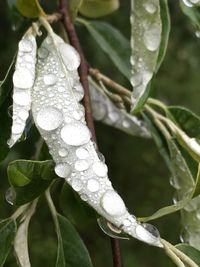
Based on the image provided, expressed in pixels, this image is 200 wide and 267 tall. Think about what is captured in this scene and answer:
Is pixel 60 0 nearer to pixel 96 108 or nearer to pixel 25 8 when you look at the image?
pixel 25 8

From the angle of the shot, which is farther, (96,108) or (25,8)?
(96,108)

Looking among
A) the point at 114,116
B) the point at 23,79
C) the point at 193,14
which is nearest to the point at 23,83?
the point at 23,79

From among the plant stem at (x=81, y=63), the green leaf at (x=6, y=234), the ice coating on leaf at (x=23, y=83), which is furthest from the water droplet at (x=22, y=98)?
the green leaf at (x=6, y=234)

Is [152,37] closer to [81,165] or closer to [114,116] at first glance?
[81,165]

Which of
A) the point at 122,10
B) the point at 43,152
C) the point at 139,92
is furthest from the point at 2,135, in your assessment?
the point at 122,10

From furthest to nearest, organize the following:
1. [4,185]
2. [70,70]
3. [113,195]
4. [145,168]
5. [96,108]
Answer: [145,168] → [4,185] → [96,108] → [70,70] → [113,195]

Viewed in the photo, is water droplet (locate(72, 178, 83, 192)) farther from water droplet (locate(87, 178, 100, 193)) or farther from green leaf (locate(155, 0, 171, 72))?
green leaf (locate(155, 0, 171, 72))
